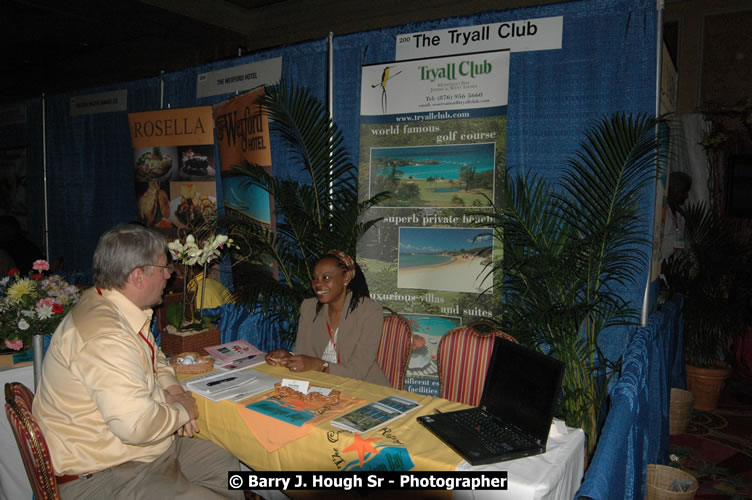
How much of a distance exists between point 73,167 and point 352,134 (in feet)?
15.8

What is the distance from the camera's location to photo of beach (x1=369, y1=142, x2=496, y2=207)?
374 cm

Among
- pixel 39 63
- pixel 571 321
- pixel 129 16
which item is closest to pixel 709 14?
pixel 571 321

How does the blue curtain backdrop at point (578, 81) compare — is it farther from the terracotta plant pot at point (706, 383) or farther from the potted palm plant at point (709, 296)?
the terracotta plant pot at point (706, 383)

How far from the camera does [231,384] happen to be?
237cm

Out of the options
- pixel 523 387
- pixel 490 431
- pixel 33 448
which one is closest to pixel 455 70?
pixel 523 387

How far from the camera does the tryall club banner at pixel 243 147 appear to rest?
A: 4.62 meters

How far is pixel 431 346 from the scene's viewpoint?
3.95m

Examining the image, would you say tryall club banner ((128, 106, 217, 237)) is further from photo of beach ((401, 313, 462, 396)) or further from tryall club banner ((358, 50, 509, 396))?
photo of beach ((401, 313, 462, 396))

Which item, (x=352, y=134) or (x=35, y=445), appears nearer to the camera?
(x=35, y=445)

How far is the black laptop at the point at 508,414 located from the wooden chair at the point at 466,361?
0.70 meters

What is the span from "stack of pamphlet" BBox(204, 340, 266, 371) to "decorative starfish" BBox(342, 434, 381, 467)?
3.40 feet

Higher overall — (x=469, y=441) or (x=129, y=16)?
(x=129, y=16)

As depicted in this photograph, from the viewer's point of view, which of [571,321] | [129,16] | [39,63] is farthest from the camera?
[39,63]

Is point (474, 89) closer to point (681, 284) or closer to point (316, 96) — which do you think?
point (316, 96)
